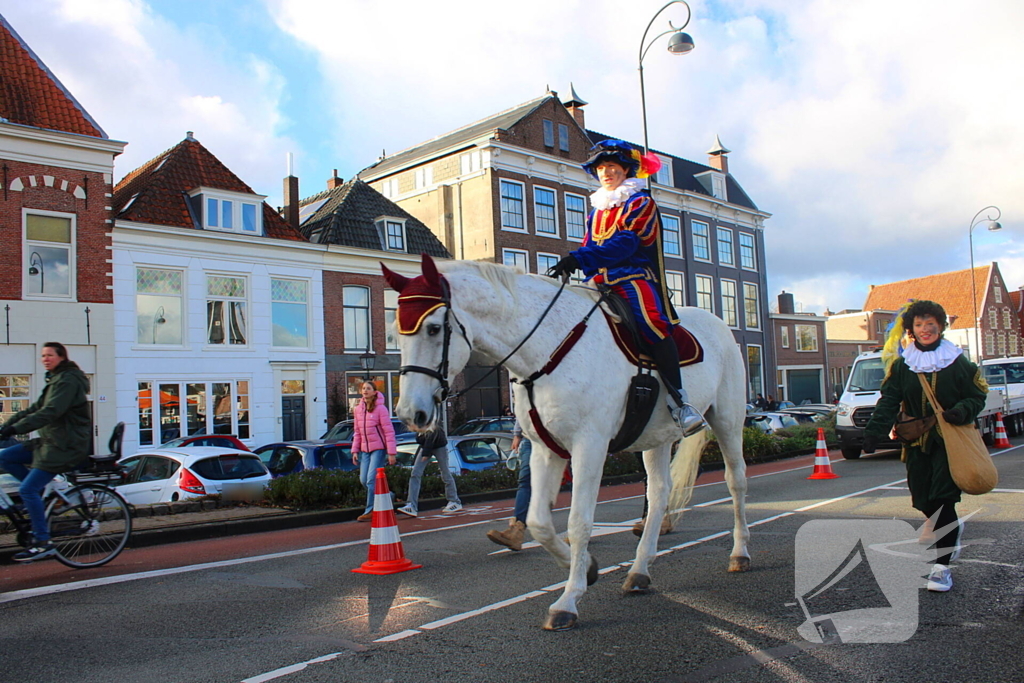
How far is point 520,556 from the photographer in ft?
24.2

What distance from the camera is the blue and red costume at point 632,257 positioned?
5.52m

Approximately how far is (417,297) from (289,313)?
24.8 meters

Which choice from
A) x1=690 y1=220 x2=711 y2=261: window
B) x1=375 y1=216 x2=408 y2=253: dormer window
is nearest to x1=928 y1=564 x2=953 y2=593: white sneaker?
x1=375 y1=216 x2=408 y2=253: dormer window

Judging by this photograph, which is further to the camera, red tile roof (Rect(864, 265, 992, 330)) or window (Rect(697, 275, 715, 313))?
red tile roof (Rect(864, 265, 992, 330))

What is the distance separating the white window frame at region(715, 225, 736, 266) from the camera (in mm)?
49737

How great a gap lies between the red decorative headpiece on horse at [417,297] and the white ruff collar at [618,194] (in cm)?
169

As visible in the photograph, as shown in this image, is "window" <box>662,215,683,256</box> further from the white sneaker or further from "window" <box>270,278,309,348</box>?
the white sneaker

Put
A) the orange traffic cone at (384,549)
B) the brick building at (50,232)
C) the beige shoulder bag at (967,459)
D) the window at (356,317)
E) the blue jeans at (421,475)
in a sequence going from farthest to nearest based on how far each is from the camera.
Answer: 1. the window at (356,317)
2. the brick building at (50,232)
3. the blue jeans at (421,475)
4. the orange traffic cone at (384,549)
5. the beige shoulder bag at (967,459)

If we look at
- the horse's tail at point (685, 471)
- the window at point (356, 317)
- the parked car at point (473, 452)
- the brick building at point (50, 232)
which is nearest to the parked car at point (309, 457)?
the parked car at point (473, 452)

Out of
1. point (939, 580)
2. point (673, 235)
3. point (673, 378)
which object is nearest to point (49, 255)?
point (673, 378)

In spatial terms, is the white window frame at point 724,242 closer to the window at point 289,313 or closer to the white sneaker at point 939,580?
the window at point 289,313

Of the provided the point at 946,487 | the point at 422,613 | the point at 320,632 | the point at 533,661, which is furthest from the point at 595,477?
the point at 946,487

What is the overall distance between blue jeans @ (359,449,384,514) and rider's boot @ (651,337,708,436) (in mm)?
5796

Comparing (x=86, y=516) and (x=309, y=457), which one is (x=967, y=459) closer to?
(x=86, y=516)
